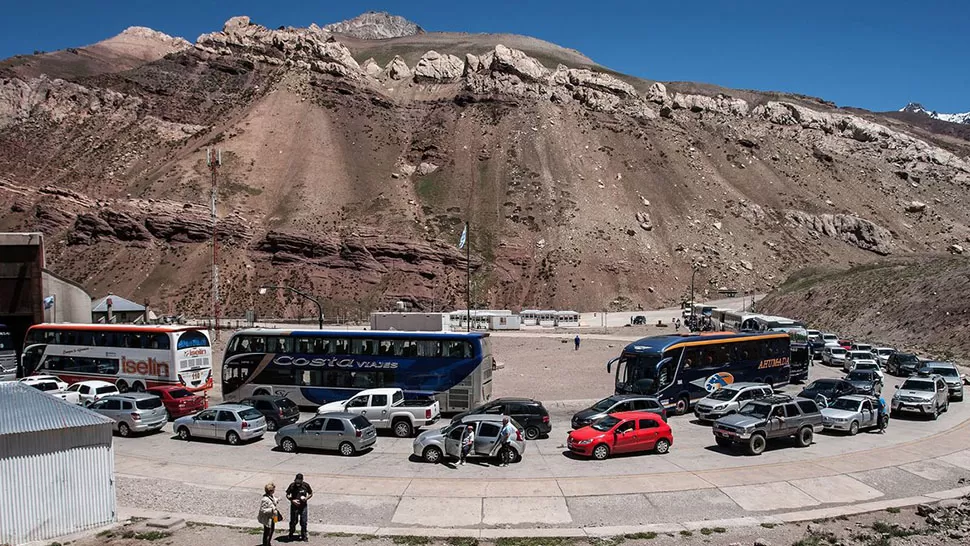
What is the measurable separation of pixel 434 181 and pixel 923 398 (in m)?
88.1

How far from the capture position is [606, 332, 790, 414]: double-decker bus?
2839 cm

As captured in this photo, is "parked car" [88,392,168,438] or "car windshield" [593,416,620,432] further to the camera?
"parked car" [88,392,168,438]

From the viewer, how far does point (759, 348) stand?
3303cm

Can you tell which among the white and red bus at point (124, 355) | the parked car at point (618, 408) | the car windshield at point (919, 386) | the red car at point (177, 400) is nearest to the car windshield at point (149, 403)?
the red car at point (177, 400)

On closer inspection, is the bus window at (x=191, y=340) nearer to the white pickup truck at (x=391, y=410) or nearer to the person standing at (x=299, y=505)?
the white pickup truck at (x=391, y=410)

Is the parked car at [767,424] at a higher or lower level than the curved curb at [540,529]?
higher

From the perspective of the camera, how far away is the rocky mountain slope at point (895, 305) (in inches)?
2012

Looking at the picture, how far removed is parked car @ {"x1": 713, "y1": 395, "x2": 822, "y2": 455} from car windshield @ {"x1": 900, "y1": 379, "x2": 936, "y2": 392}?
8.11m

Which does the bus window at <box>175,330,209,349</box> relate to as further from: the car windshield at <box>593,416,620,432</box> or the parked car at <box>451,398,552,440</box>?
the car windshield at <box>593,416,620,432</box>

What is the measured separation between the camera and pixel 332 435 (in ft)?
72.3

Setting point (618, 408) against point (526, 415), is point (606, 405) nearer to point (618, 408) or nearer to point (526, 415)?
point (618, 408)

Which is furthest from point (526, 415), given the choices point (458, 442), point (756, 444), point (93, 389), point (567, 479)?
point (93, 389)

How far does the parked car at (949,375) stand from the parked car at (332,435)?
2684 cm

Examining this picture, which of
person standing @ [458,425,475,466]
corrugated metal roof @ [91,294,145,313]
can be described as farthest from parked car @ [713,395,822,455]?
corrugated metal roof @ [91,294,145,313]
